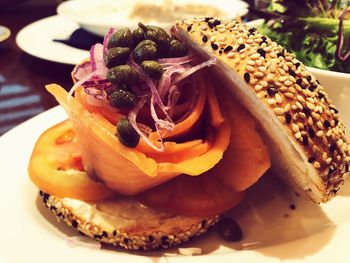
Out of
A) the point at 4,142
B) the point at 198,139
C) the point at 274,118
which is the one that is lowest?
the point at 4,142

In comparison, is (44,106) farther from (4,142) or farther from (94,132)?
(94,132)

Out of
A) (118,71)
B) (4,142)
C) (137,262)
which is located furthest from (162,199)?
(4,142)

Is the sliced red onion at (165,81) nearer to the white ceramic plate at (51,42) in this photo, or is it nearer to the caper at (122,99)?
the caper at (122,99)

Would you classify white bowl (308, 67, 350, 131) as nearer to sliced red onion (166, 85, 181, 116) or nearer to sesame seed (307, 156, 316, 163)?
sesame seed (307, 156, 316, 163)

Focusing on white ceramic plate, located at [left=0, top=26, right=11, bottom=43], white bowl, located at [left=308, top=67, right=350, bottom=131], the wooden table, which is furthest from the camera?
white ceramic plate, located at [left=0, top=26, right=11, bottom=43]

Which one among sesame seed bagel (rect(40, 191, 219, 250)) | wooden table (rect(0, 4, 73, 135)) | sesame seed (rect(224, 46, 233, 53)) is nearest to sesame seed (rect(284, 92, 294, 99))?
sesame seed (rect(224, 46, 233, 53))
